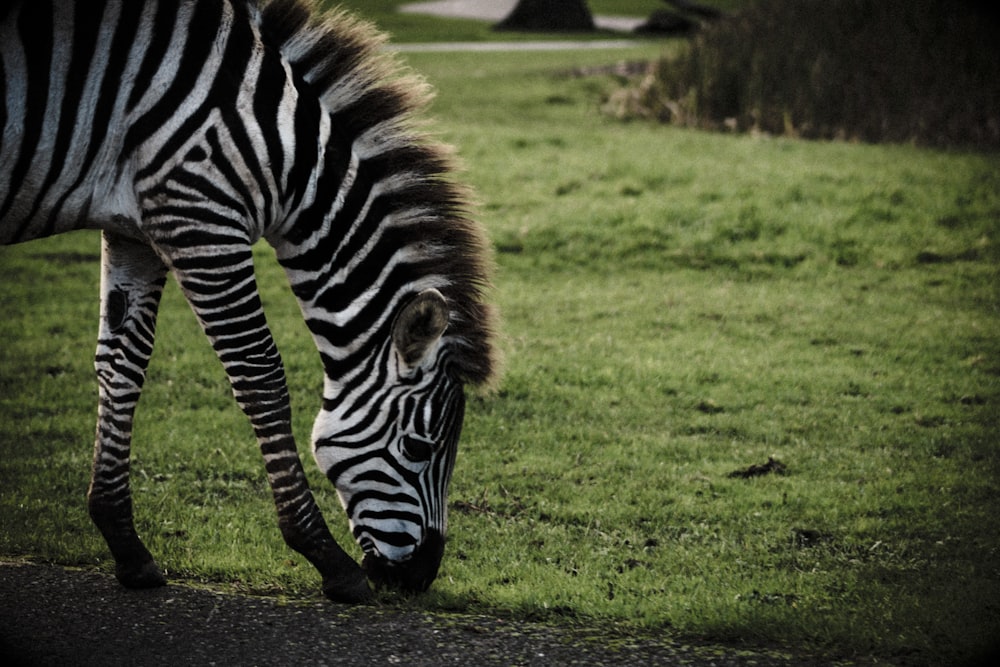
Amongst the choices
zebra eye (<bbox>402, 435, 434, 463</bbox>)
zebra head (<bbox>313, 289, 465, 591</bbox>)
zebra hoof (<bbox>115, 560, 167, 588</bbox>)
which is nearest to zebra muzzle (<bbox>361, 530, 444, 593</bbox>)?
zebra head (<bbox>313, 289, 465, 591</bbox>)

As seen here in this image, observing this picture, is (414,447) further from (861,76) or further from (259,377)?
(861,76)

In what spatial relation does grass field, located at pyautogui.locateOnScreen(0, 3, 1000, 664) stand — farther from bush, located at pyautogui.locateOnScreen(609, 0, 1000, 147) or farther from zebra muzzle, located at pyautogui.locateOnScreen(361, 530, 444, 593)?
bush, located at pyautogui.locateOnScreen(609, 0, 1000, 147)

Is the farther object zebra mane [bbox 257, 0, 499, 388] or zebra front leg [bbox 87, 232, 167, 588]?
zebra front leg [bbox 87, 232, 167, 588]

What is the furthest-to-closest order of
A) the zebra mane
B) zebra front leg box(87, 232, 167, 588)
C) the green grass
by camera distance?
the green grass < zebra front leg box(87, 232, 167, 588) < the zebra mane

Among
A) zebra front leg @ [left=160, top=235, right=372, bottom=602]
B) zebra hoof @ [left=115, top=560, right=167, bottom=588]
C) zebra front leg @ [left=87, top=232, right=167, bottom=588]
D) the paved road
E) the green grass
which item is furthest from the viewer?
the green grass

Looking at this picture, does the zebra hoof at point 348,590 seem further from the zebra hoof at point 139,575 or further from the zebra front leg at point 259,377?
the zebra hoof at point 139,575

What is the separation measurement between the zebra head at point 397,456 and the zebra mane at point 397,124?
0.17 meters

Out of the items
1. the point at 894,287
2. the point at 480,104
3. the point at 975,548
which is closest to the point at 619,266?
the point at 894,287

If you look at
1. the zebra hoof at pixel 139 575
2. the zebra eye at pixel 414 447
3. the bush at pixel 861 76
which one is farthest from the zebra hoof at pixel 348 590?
the bush at pixel 861 76

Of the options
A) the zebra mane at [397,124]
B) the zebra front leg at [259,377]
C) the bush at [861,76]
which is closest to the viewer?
the zebra front leg at [259,377]

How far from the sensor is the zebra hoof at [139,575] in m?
4.94

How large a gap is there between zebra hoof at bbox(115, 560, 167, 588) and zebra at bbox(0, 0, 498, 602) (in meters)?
0.01

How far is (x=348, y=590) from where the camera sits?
4742mm

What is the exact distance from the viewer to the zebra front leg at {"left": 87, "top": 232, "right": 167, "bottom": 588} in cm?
505
